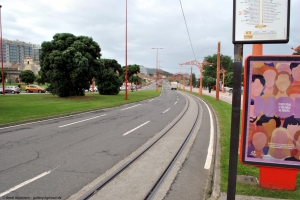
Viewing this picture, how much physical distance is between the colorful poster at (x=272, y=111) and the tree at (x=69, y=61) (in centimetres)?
2523

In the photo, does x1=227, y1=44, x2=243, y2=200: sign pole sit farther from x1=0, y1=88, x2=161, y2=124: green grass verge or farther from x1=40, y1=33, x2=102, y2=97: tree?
x1=40, y1=33, x2=102, y2=97: tree

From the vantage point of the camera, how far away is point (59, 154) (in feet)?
22.3

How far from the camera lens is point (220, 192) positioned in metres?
4.30

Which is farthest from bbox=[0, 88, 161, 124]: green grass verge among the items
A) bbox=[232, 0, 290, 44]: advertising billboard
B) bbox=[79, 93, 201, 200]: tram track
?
→ bbox=[232, 0, 290, 44]: advertising billboard

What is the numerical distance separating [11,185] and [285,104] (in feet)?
17.2

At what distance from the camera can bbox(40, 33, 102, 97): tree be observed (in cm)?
2795

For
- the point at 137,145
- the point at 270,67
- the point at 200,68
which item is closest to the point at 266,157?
the point at 270,67

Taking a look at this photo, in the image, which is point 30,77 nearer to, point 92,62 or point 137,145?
point 92,62

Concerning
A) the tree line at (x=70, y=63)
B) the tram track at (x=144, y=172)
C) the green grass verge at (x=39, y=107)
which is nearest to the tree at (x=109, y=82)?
the tree line at (x=70, y=63)

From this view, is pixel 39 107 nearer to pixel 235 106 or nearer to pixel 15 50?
pixel 235 106

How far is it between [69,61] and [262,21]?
2743 centimetres

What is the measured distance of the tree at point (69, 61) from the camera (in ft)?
91.7

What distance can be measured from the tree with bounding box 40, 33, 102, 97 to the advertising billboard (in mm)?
25604

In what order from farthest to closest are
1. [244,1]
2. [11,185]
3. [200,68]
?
[200,68], [11,185], [244,1]
